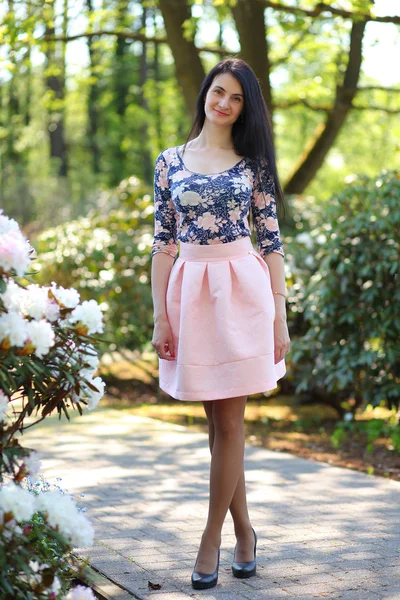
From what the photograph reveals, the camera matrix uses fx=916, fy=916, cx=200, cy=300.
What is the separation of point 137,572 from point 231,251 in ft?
4.53

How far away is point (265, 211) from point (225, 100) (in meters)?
0.49

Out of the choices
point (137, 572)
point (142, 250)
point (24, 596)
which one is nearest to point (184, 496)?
point (137, 572)

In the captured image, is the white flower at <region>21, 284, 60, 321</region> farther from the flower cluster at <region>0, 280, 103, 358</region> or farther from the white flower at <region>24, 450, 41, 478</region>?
the white flower at <region>24, 450, 41, 478</region>

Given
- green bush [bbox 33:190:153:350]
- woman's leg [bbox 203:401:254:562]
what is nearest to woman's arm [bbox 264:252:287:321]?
woman's leg [bbox 203:401:254:562]

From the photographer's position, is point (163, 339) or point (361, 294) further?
point (361, 294)

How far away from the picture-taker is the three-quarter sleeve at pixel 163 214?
3844 mm

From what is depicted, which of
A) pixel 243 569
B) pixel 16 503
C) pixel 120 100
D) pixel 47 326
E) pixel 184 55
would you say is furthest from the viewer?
pixel 120 100

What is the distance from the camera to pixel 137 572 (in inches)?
149

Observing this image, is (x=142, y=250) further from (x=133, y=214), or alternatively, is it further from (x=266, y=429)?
(x=266, y=429)

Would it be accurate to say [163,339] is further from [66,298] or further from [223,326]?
[66,298]

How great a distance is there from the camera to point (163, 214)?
3.88 meters

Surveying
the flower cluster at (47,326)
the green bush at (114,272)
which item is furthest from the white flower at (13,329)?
the green bush at (114,272)

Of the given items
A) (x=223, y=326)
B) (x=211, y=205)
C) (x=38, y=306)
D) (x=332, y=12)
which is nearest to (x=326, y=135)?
(x=332, y=12)

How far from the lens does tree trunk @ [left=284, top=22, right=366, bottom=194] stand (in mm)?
10742
